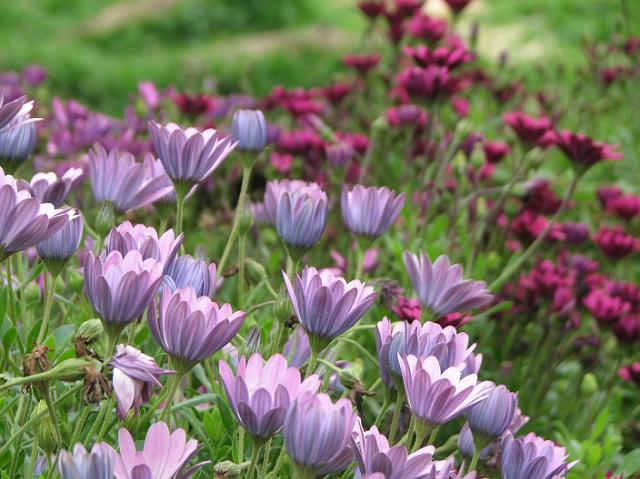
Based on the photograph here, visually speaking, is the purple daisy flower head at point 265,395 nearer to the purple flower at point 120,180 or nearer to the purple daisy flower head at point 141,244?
the purple daisy flower head at point 141,244

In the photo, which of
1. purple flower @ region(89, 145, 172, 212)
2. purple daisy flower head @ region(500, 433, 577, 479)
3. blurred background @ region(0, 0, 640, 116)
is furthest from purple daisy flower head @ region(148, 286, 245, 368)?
blurred background @ region(0, 0, 640, 116)

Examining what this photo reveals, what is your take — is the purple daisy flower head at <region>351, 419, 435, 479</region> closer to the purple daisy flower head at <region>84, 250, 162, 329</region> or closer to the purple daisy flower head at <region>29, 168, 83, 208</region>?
the purple daisy flower head at <region>84, 250, 162, 329</region>

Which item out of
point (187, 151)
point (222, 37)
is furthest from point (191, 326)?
point (222, 37)

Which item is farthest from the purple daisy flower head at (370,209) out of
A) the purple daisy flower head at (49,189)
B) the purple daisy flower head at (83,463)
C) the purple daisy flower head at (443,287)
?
the purple daisy flower head at (83,463)

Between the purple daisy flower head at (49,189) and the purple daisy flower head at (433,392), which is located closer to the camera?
the purple daisy flower head at (433,392)

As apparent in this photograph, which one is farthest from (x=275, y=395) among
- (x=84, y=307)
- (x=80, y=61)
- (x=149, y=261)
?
(x=80, y=61)

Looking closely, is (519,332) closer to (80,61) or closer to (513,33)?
(80,61)
